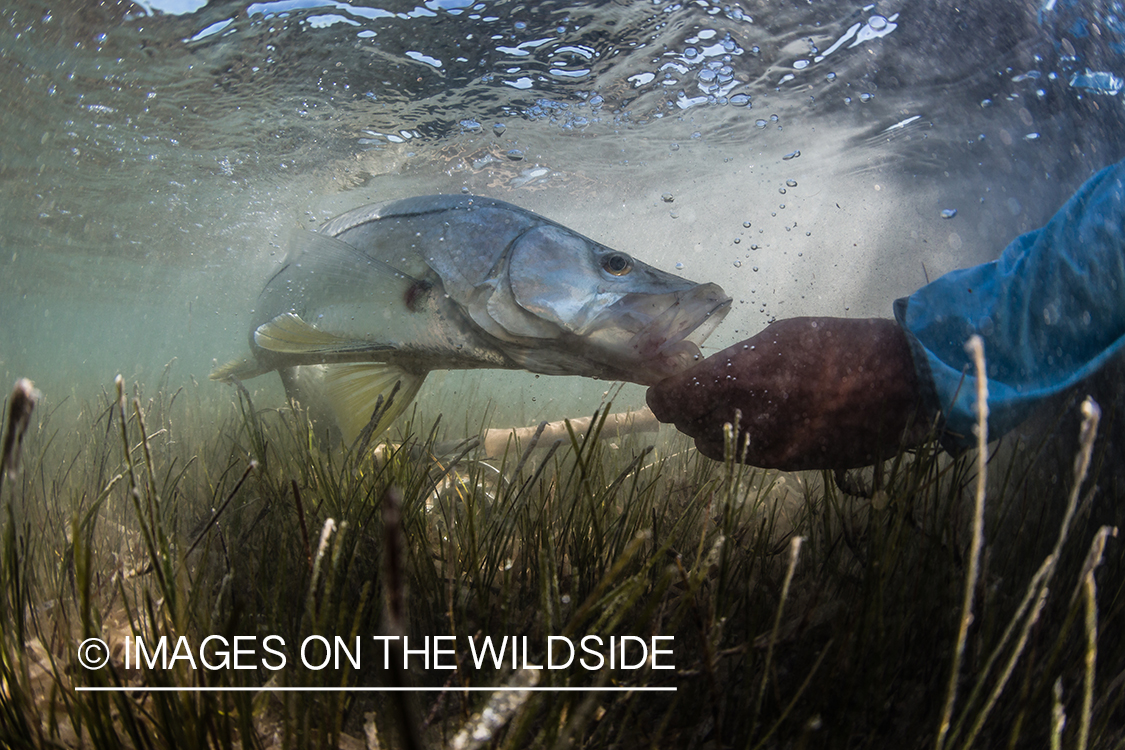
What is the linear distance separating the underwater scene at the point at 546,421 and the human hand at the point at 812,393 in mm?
27

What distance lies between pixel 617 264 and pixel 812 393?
1.12 m

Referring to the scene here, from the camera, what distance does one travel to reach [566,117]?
31.8 feet

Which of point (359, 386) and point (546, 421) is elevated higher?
point (359, 386)

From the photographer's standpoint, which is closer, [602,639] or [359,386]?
[602,639]

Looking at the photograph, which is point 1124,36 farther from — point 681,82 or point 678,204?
point 678,204

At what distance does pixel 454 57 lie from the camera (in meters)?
7.21

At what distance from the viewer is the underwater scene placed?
121 centimetres

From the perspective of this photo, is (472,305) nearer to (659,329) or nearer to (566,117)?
(659,329)

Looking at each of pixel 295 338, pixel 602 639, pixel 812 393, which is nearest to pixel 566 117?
pixel 295 338

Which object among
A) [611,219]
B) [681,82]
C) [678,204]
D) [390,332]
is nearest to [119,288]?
[611,219]

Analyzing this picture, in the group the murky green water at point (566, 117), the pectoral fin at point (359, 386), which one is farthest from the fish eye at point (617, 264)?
the murky green water at point (566, 117)

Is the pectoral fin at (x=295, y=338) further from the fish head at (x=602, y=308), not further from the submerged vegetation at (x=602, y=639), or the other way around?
the fish head at (x=602, y=308)

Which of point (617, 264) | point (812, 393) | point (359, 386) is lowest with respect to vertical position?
point (359, 386)

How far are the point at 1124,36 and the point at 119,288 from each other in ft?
121
